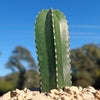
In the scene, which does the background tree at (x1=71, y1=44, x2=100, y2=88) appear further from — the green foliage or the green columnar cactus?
the green columnar cactus

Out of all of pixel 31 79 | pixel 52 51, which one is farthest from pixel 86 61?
pixel 52 51

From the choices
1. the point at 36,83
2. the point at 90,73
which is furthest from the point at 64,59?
the point at 90,73

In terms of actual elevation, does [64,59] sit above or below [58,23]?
below

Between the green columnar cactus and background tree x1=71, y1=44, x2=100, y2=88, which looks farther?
background tree x1=71, y1=44, x2=100, y2=88

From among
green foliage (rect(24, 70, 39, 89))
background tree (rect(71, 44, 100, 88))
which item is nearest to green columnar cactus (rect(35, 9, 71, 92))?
green foliage (rect(24, 70, 39, 89))

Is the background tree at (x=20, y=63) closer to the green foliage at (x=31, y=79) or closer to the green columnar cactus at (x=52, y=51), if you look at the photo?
the green foliage at (x=31, y=79)

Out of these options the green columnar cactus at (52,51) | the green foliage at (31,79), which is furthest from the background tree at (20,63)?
the green columnar cactus at (52,51)

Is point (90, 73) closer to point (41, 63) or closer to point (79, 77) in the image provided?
point (79, 77)

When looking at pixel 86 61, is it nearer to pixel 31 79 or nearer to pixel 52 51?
pixel 31 79
